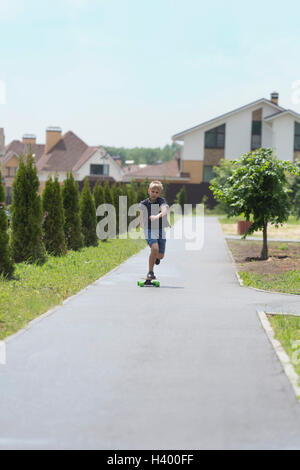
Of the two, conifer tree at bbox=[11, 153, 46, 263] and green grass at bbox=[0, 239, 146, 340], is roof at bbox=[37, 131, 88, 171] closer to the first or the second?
green grass at bbox=[0, 239, 146, 340]

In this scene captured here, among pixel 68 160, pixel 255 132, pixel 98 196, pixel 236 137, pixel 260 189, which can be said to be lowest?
pixel 98 196

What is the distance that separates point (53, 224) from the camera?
14.9 m

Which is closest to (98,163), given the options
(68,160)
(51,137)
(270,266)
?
(68,160)

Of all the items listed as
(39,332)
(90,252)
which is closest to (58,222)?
(90,252)

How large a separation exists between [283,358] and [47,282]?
562 cm

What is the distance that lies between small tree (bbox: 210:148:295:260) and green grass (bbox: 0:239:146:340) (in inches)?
124

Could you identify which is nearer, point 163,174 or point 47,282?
point 47,282

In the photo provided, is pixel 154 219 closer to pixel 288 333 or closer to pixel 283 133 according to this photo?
pixel 288 333

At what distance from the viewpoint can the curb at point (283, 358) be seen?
5.13 metres

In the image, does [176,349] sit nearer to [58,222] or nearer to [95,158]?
[58,222]

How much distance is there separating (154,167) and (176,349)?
52561 millimetres

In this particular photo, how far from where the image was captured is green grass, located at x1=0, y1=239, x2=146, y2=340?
7918 mm

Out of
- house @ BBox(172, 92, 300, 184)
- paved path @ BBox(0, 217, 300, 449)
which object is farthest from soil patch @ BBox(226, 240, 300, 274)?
house @ BBox(172, 92, 300, 184)
